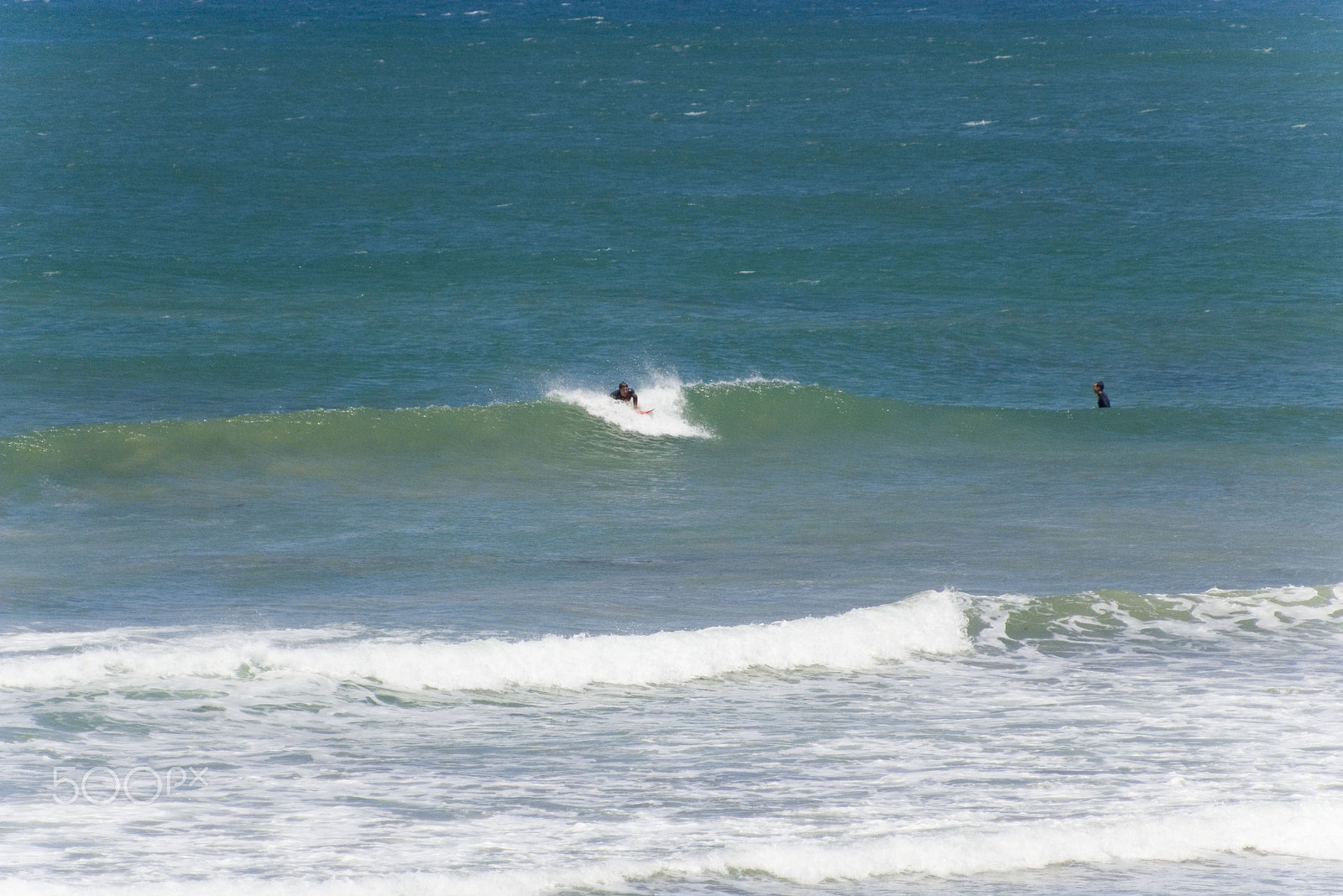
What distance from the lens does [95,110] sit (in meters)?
76.4

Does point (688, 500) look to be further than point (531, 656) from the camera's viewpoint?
Yes

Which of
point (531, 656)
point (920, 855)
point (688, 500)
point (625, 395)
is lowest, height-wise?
point (688, 500)

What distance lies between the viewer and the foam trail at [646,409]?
29.1 m

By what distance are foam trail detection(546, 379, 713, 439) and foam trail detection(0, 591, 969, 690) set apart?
13009mm

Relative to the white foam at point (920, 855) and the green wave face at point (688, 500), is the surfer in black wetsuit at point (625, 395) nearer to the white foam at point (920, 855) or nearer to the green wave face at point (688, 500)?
the green wave face at point (688, 500)

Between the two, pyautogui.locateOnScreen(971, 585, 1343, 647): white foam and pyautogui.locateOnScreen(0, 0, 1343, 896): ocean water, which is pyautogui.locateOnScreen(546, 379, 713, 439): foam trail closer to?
pyautogui.locateOnScreen(0, 0, 1343, 896): ocean water

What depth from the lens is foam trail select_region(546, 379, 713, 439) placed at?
29094 millimetres

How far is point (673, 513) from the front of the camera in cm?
2294

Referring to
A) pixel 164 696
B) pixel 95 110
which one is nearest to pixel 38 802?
pixel 164 696

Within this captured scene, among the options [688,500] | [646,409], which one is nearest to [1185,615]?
[688,500]

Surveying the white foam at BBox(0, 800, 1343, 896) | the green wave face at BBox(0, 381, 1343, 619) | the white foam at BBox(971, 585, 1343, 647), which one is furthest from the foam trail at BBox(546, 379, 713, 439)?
the white foam at BBox(0, 800, 1343, 896)

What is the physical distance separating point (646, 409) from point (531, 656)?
623 inches

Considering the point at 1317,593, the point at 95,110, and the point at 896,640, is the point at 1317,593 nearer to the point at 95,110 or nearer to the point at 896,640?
the point at 896,640

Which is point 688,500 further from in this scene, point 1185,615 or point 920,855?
point 920,855
